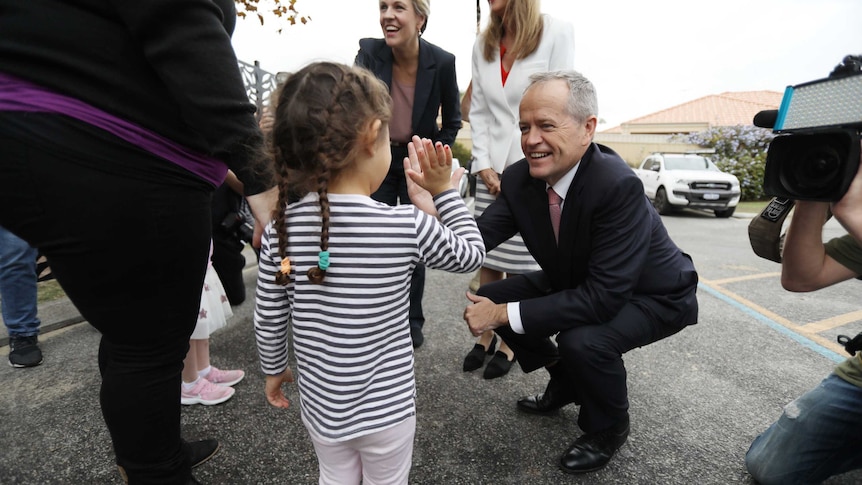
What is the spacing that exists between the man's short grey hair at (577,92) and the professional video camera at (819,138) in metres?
0.65

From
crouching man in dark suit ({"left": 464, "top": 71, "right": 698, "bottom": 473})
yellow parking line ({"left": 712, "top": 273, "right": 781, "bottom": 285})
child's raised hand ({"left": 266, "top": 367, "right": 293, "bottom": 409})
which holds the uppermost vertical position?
crouching man in dark suit ({"left": 464, "top": 71, "right": 698, "bottom": 473})

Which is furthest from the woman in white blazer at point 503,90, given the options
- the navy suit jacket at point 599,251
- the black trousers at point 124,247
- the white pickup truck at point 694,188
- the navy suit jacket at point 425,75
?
the white pickup truck at point 694,188

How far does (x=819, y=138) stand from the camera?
3.84 ft

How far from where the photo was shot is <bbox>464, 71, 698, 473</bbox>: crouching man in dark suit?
174 cm

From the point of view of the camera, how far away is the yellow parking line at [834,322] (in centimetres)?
337

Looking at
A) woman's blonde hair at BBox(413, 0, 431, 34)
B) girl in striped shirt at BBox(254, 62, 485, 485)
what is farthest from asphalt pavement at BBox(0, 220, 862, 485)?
woman's blonde hair at BBox(413, 0, 431, 34)

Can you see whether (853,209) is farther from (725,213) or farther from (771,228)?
(725,213)

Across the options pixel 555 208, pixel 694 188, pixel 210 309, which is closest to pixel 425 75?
pixel 555 208

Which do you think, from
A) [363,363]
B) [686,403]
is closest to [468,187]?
[686,403]

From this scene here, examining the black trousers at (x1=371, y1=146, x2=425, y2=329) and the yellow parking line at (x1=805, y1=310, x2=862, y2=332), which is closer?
the black trousers at (x1=371, y1=146, x2=425, y2=329)

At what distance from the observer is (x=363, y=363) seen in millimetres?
1196

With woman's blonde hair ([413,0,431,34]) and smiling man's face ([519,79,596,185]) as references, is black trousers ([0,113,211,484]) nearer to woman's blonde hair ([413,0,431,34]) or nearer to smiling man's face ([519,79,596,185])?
smiling man's face ([519,79,596,185])

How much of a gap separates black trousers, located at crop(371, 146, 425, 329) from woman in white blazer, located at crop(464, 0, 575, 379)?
42cm

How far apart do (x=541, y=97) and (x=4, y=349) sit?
10.6 ft
